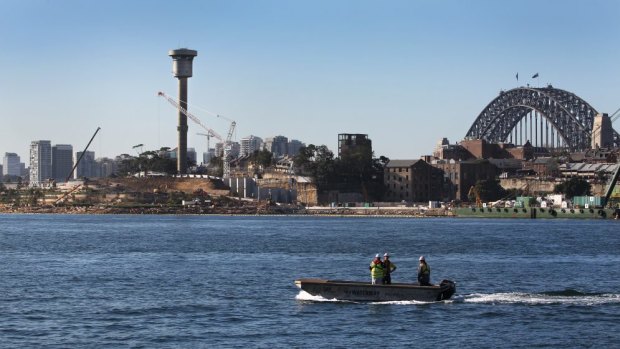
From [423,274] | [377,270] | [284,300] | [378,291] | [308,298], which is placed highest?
[377,270]

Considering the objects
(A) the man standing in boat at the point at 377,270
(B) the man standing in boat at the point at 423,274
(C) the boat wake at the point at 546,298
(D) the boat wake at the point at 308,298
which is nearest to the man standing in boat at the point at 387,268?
(A) the man standing in boat at the point at 377,270

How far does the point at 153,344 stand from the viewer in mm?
43406

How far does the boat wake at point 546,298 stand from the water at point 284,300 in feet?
0.33

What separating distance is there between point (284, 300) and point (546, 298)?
13.2m

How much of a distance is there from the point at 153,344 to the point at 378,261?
45.3ft

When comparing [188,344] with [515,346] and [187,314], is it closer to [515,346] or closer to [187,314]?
[187,314]

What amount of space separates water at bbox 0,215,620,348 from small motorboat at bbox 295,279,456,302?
1.45ft

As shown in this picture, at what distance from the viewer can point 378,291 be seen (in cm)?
5356

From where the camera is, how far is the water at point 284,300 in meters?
45.2

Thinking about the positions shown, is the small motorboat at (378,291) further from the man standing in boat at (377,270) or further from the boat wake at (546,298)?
the boat wake at (546,298)

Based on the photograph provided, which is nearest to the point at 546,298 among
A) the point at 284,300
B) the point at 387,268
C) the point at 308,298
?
the point at 387,268

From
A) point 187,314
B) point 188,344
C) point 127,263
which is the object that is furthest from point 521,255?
point 188,344

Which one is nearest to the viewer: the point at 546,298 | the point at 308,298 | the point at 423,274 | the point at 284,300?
the point at 423,274

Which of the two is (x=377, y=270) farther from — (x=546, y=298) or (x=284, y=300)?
(x=546, y=298)
